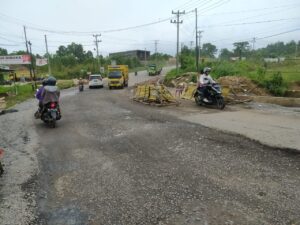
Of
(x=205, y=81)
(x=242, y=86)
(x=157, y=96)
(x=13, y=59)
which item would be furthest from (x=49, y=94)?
(x=13, y=59)

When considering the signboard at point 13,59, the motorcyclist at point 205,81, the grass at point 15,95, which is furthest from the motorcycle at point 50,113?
the signboard at point 13,59

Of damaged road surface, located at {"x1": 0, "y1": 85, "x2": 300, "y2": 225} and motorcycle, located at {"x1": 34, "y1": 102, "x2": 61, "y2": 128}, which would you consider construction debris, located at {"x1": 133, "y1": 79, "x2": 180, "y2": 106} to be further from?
damaged road surface, located at {"x1": 0, "y1": 85, "x2": 300, "y2": 225}

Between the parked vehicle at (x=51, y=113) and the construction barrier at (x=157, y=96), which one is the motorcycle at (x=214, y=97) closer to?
the construction barrier at (x=157, y=96)

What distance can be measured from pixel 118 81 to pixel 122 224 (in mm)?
29623

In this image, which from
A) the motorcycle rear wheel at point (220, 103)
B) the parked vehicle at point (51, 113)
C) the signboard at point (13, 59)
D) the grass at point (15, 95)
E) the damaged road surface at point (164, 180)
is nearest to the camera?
the damaged road surface at point (164, 180)

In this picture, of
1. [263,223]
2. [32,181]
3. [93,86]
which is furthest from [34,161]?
[93,86]

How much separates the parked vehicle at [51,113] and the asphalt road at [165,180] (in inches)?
71.6

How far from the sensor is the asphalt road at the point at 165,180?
4.39 metres

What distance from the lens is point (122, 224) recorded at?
4.18 meters

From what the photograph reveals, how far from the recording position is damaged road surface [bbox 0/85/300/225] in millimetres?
4393

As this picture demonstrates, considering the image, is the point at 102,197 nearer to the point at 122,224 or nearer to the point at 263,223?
the point at 122,224

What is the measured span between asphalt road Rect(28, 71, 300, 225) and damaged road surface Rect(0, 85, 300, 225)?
13 millimetres

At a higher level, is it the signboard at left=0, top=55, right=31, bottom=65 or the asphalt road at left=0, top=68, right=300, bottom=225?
the signboard at left=0, top=55, right=31, bottom=65

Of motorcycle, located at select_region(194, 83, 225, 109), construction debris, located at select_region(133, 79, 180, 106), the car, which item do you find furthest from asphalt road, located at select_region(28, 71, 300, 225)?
the car
